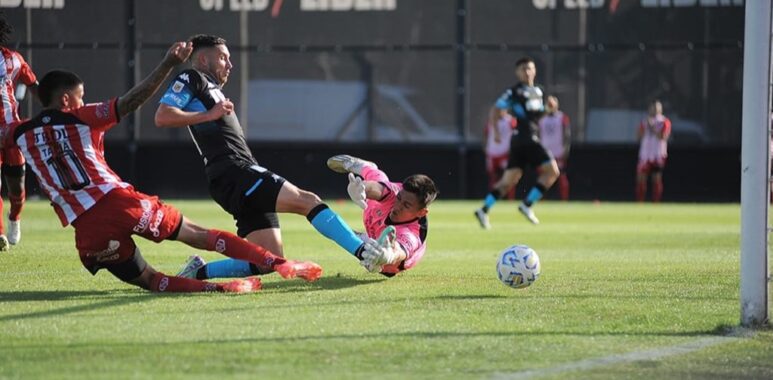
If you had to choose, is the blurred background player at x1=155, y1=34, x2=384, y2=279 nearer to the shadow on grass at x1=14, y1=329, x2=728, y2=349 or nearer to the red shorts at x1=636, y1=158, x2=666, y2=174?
the shadow on grass at x1=14, y1=329, x2=728, y2=349

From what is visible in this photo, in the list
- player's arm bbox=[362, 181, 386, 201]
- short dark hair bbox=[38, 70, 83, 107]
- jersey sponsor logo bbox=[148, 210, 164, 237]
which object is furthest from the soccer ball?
short dark hair bbox=[38, 70, 83, 107]

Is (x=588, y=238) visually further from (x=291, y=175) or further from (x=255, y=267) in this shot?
(x=291, y=175)

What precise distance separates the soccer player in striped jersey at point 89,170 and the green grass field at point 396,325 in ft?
1.39

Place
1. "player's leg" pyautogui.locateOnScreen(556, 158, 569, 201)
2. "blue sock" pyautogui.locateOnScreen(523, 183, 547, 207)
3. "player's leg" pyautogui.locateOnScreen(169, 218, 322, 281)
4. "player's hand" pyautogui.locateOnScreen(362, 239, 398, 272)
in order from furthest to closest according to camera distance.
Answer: "player's leg" pyautogui.locateOnScreen(556, 158, 569, 201) → "blue sock" pyautogui.locateOnScreen(523, 183, 547, 207) → "player's hand" pyautogui.locateOnScreen(362, 239, 398, 272) → "player's leg" pyautogui.locateOnScreen(169, 218, 322, 281)

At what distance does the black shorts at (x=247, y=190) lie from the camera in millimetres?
9094

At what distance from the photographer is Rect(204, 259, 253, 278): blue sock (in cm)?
941

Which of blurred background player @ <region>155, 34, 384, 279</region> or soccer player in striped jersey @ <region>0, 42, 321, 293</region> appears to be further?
blurred background player @ <region>155, 34, 384, 279</region>

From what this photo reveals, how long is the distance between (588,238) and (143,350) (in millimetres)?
10362

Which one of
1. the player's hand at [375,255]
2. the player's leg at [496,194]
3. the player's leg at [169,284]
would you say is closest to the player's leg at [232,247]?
the player's leg at [169,284]

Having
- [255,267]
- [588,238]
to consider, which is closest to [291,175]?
[588,238]

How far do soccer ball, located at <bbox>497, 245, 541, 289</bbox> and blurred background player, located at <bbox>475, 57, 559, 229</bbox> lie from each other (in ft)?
28.9

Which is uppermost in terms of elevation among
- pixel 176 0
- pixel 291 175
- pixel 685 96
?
pixel 176 0

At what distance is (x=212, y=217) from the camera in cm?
2025

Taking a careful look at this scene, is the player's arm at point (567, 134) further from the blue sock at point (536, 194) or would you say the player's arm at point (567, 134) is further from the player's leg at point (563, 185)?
the blue sock at point (536, 194)
